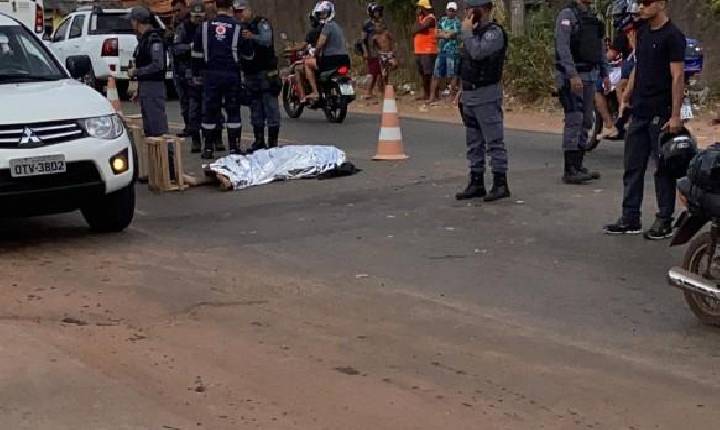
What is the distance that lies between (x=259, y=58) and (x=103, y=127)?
4.65 meters

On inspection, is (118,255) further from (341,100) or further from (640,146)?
(341,100)

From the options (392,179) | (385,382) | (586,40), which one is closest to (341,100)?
(392,179)

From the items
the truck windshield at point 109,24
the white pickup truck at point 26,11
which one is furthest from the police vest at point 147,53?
the truck windshield at point 109,24

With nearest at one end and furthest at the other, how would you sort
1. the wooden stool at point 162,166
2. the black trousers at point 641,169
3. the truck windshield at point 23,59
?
the black trousers at point 641,169, the truck windshield at point 23,59, the wooden stool at point 162,166

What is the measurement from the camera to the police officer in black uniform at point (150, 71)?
12.2 metres

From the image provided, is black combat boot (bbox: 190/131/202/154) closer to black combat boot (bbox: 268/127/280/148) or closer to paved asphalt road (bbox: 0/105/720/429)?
black combat boot (bbox: 268/127/280/148)

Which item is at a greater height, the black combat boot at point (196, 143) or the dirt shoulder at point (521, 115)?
the black combat boot at point (196, 143)

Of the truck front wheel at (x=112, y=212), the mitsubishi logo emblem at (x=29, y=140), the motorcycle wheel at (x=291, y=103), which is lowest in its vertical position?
the motorcycle wheel at (x=291, y=103)

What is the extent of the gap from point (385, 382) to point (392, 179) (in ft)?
21.2

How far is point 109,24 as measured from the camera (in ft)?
79.4

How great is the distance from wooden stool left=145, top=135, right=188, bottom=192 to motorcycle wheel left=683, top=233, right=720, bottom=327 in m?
6.10

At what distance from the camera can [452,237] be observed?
8.83 meters

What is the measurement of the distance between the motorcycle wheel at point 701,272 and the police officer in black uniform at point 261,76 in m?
7.47

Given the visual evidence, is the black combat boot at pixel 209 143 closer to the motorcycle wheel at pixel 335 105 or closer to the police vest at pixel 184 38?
the police vest at pixel 184 38
